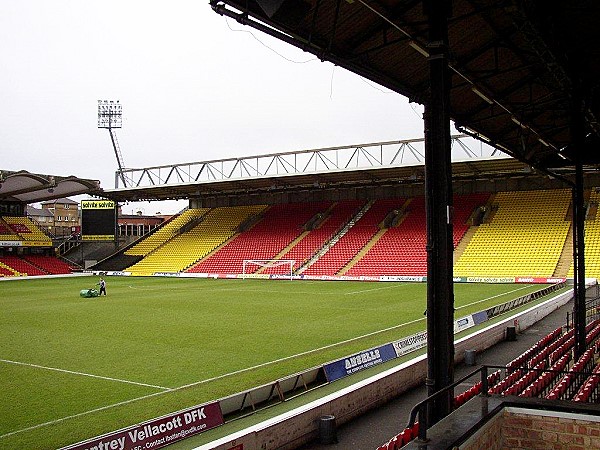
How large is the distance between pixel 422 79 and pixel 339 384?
5957 millimetres

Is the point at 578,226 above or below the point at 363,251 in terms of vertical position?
above

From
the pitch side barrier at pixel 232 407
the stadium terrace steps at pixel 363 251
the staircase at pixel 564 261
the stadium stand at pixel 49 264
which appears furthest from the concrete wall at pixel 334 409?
the stadium stand at pixel 49 264

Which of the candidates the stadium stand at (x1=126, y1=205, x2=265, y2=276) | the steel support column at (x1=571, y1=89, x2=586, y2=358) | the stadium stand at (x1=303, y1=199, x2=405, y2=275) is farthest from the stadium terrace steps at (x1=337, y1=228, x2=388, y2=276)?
the steel support column at (x1=571, y1=89, x2=586, y2=358)

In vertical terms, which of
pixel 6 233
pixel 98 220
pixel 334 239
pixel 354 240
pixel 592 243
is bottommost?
pixel 592 243

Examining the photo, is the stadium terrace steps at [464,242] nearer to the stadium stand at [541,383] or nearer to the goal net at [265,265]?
the goal net at [265,265]

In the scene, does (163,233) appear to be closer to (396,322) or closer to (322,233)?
(322,233)

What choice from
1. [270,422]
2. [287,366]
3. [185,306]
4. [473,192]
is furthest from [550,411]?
[473,192]

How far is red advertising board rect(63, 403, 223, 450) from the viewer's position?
690 cm

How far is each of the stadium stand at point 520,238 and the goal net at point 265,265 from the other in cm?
1277

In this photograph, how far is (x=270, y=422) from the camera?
7.88 metres

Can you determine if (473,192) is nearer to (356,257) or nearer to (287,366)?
(356,257)

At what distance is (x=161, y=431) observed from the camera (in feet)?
25.5

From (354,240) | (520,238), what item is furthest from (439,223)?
(354,240)

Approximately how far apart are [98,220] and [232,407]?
47.1m
